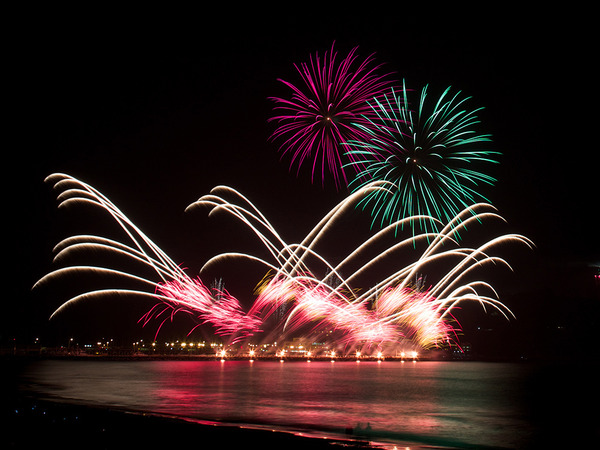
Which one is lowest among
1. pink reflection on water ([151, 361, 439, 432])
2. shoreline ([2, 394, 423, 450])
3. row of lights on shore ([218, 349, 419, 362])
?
row of lights on shore ([218, 349, 419, 362])

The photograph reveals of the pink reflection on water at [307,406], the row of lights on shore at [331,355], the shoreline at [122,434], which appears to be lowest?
the row of lights on shore at [331,355]

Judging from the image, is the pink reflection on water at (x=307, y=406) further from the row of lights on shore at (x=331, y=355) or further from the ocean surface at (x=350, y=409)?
the row of lights on shore at (x=331, y=355)

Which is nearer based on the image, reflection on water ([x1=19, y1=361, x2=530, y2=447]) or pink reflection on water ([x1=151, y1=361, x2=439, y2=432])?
reflection on water ([x1=19, y1=361, x2=530, y2=447])

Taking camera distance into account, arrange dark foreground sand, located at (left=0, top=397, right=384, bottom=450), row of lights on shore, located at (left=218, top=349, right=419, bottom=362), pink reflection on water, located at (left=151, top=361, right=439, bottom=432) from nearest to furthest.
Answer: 1. dark foreground sand, located at (left=0, top=397, right=384, bottom=450)
2. pink reflection on water, located at (left=151, top=361, right=439, bottom=432)
3. row of lights on shore, located at (left=218, top=349, right=419, bottom=362)

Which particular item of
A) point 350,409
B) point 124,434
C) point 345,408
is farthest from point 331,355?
point 124,434

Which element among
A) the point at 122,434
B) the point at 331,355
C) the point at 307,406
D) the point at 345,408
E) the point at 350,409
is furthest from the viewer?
the point at 331,355

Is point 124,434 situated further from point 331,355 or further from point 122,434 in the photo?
point 331,355

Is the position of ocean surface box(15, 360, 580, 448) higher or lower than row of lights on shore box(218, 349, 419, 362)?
higher

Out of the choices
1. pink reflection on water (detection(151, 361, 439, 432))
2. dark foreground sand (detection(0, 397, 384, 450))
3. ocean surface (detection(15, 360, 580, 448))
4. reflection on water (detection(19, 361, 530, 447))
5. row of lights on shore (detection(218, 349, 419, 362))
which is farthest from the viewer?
row of lights on shore (detection(218, 349, 419, 362))

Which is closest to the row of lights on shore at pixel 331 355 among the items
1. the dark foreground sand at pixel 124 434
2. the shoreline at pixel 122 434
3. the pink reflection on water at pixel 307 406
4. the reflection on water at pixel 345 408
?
the pink reflection on water at pixel 307 406

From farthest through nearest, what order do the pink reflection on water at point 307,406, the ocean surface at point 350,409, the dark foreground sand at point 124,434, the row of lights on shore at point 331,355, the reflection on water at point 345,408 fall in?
the row of lights on shore at point 331,355
the pink reflection on water at point 307,406
the reflection on water at point 345,408
the ocean surface at point 350,409
the dark foreground sand at point 124,434

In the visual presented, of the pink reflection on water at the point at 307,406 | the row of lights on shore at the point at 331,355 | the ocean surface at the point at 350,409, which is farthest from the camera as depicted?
the row of lights on shore at the point at 331,355

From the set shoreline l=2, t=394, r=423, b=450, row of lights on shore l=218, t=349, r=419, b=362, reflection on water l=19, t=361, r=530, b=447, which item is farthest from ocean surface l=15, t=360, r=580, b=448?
row of lights on shore l=218, t=349, r=419, b=362

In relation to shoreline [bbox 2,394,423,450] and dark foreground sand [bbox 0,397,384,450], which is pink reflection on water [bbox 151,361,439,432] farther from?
dark foreground sand [bbox 0,397,384,450]
